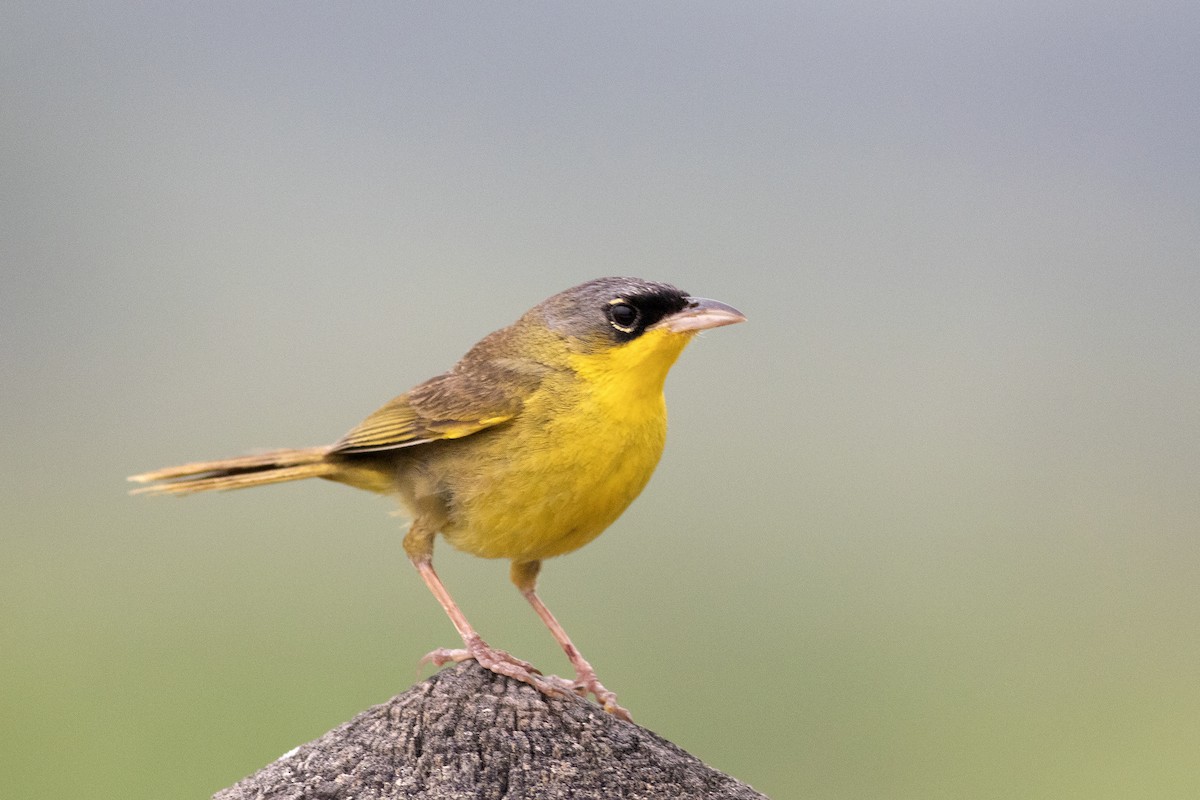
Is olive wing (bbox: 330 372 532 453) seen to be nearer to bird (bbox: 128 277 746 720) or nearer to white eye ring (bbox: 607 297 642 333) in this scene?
bird (bbox: 128 277 746 720)

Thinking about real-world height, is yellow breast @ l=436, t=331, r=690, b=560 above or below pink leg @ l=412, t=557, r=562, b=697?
above

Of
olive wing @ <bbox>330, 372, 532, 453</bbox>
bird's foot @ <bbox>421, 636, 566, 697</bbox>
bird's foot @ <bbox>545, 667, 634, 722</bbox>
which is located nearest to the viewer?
bird's foot @ <bbox>421, 636, 566, 697</bbox>

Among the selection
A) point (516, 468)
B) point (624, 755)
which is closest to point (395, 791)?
point (624, 755)

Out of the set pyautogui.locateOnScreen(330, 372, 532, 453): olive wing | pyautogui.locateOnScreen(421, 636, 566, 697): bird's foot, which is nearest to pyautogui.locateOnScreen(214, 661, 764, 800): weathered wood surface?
pyautogui.locateOnScreen(421, 636, 566, 697): bird's foot

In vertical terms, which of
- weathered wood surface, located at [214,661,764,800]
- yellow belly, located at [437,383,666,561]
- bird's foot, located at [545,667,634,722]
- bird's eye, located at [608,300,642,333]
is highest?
bird's eye, located at [608,300,642,333]

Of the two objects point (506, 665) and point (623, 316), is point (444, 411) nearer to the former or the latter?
point (623, 316)

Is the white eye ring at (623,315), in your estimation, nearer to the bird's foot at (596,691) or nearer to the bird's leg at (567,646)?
the bird's leg at (567,646)
